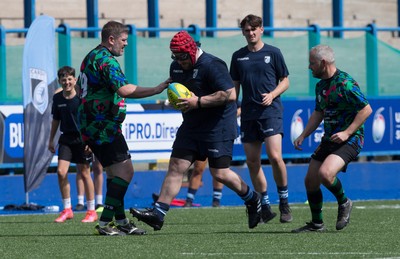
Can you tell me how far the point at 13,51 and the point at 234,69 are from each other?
4.61 meters

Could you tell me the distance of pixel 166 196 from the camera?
37.3 ft

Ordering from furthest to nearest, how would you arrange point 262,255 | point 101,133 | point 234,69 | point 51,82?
point 51,82
point 234,69
point 101,133
point 262,255

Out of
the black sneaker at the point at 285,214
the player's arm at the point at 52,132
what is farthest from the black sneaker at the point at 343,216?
the player's arm at the point at 52,132

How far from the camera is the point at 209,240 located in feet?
36.1

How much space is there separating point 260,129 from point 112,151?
2.59m

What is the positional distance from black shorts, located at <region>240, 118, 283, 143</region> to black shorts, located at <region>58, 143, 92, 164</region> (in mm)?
2524

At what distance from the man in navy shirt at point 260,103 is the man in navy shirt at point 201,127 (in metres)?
1.87

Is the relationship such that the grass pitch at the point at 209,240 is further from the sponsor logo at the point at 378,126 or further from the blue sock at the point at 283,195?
the sponsor logo at the point at 378,126

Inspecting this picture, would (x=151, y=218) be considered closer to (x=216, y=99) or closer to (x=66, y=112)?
(x=216, y=99)

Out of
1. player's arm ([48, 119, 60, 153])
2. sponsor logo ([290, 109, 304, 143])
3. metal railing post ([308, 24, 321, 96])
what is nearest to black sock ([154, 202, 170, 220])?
player's arm ([48, 119, 60, 153])

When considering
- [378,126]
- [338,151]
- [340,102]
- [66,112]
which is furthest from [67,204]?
[378,126]

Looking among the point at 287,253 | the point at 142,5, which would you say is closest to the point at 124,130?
the point at 287,253

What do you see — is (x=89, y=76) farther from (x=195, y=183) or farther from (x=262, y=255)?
(x=195, y=183)

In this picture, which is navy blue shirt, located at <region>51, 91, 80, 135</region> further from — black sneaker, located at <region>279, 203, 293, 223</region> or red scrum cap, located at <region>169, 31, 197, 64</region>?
red scrum cap, located at <region>169, 31, 197, 64</region>
